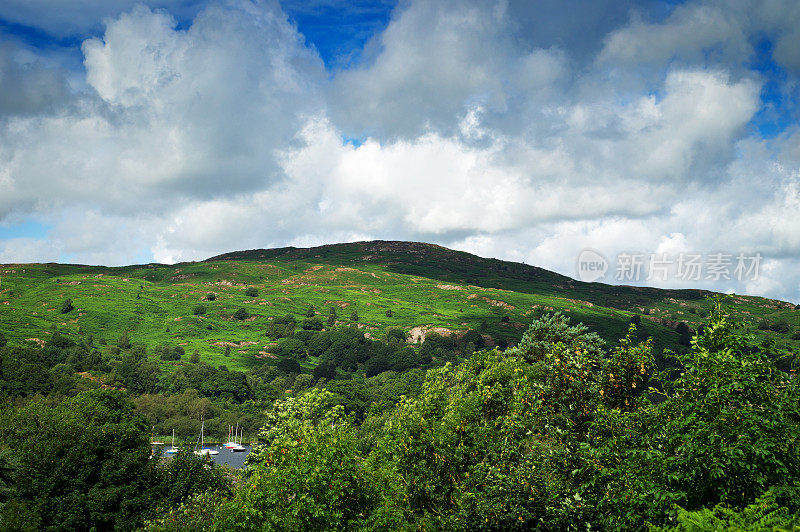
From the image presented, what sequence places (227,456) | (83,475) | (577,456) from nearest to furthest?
(577,456), (83,475), (227,456)

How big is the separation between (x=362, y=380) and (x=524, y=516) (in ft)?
600

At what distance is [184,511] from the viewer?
37.8m

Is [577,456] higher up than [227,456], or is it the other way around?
[577,456]

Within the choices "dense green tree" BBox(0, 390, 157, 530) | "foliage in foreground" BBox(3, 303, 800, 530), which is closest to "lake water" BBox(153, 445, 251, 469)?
"dense green tree" BBox(0, 390, 157, 530)

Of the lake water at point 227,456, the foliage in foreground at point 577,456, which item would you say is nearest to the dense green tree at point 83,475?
the foliage in foreground at point 577,456

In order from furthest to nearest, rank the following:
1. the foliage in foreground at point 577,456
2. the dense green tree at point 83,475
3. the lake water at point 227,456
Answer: the lake water at point 227,456 < the dense green tree at point 83,475 < the foliage in foreground at point 577,456

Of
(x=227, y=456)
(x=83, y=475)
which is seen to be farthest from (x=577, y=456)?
(x=227, y=456)

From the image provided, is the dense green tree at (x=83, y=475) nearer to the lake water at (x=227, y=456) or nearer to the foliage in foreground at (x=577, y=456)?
the foliage in foreground at (x=577, y=456)

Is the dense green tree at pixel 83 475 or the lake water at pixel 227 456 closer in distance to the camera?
the dense green tree at pixel 83 475

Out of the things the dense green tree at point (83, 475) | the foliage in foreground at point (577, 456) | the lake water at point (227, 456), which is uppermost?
the foliage in foreground at point (577, 456)

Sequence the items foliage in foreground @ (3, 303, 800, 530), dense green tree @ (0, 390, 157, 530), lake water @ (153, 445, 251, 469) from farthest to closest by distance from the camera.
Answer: lake water @ (153, 445, 251, 469), dense green tree @ (0, 390, 157, 530), foliage in foreground @ (3, 303, 800, 530)

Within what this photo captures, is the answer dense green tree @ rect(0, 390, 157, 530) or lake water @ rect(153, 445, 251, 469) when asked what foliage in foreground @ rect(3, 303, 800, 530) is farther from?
lake water @ rect(153, 445, 251, 469)

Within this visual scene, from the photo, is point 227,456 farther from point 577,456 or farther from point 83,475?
point 577,456

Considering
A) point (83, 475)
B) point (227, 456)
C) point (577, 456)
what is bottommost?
point (227, 456)
